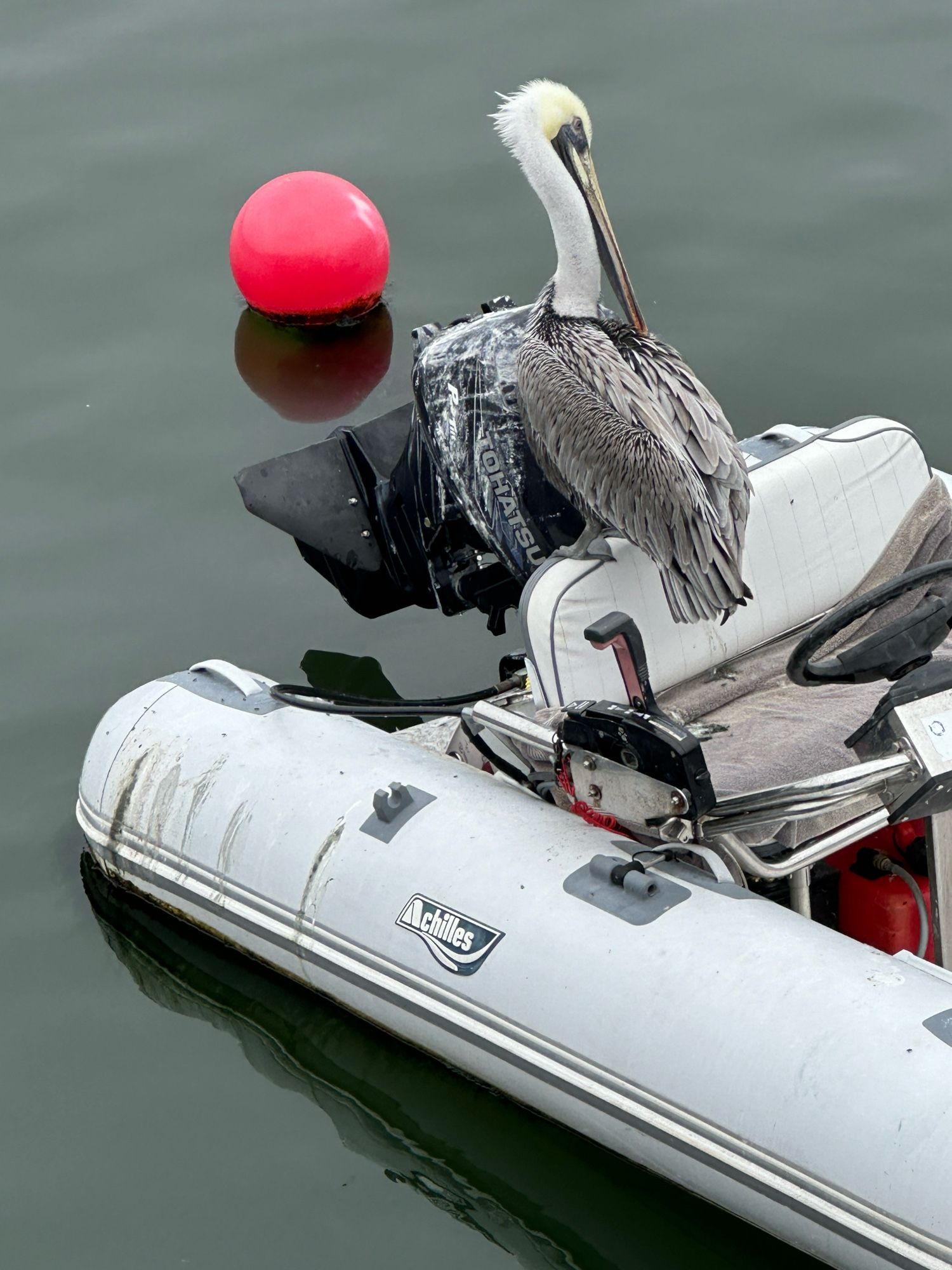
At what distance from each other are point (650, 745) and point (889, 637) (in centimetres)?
43

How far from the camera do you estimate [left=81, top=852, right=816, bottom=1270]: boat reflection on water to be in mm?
3211

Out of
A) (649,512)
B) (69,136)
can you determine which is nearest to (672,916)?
(649,512)

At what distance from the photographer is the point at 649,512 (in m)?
3.58

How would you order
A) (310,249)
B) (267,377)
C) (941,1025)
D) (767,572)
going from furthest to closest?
(267,377), (310,249), (767,572), (941,1025)

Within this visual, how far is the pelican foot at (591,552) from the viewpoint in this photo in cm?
355

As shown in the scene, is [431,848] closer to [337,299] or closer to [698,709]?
[698,709]

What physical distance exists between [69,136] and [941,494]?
14.8 feet

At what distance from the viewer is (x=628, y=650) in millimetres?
3031

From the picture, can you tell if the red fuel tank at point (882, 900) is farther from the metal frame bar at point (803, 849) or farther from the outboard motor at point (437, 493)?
the outboard motor at point (437, 493)

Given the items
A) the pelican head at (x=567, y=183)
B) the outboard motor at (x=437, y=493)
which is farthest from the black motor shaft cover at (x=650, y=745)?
the pelican head at (x=567, y=183)

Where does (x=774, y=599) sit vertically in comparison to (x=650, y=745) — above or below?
below

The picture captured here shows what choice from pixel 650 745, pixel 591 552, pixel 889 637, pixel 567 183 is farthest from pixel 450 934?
pixel 567 183

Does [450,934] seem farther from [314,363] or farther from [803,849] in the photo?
[314,363]

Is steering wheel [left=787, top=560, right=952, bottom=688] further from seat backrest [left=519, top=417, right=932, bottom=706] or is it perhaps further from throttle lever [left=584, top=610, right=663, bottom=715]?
seat backrest [left=519, top=417, right=932, bottom=706]
